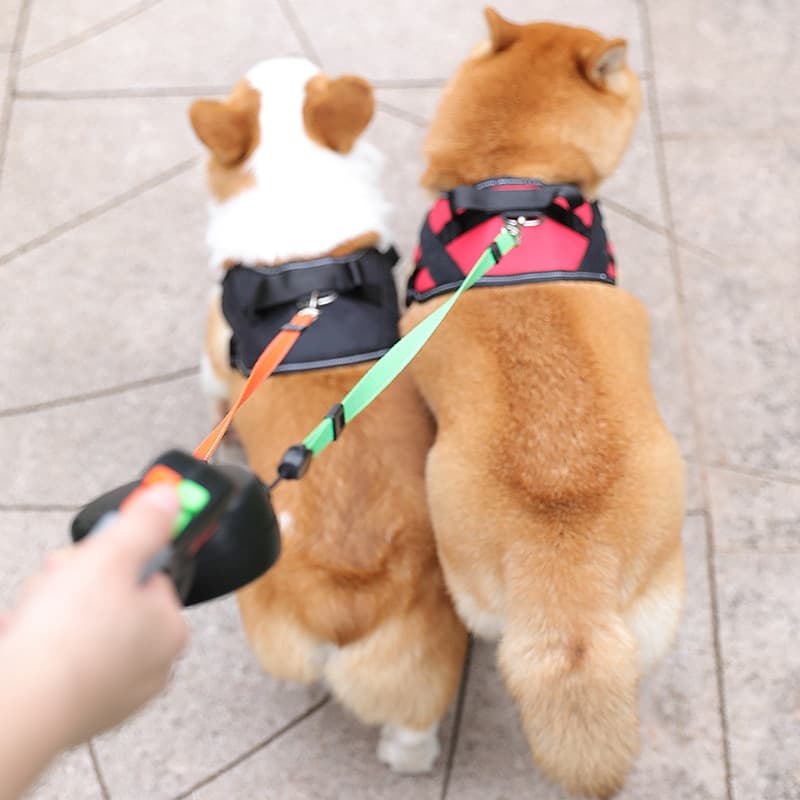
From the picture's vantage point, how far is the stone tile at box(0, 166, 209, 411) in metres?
3.16

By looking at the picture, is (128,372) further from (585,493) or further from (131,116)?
(585,493)

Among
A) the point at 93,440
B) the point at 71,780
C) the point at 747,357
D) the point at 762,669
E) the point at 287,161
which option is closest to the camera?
the point at 287,161

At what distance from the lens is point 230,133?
2354mm

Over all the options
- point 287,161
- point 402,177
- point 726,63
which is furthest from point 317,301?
point 726,63

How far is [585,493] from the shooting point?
2.03 m

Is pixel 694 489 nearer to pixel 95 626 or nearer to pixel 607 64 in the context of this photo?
pixel 607 64

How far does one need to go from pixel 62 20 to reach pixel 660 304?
2734mm

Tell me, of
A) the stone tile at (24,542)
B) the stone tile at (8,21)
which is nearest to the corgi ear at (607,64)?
the stone tile at (24,542)

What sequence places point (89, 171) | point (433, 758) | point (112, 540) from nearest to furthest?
point (112, 540), point (433, 758), point (89, 171)

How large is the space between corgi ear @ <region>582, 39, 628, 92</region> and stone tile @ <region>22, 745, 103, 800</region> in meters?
2.41

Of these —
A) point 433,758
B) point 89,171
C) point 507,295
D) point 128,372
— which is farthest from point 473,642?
point 89,171

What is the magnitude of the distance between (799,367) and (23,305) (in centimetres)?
280

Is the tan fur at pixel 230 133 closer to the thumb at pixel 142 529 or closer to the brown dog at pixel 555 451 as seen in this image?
the brown dog at pixel 555 451

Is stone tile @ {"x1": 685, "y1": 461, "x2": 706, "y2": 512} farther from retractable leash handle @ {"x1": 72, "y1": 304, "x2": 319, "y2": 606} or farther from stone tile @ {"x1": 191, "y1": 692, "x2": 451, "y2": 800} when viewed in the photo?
retractable leash handle @ {"x1": 72, "y1": 304, "x2": 319, "y2": 606}
